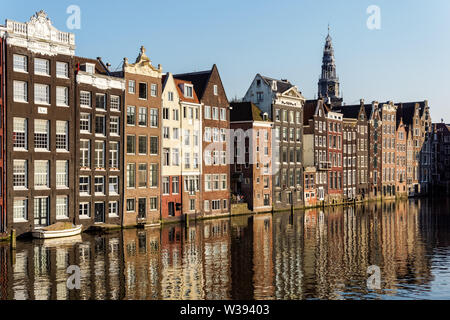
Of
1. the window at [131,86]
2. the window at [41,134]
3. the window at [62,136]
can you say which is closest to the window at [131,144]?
the window at [131,86]

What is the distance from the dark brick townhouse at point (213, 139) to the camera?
88375 mm

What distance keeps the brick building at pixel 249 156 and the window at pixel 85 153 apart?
1290 inches

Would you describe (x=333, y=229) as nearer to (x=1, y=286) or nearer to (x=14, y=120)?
(x=14, y=120)

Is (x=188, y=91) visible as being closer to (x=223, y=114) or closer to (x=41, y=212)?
(x=223, y=114)

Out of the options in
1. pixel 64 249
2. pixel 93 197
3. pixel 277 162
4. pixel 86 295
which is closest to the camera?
pixel 86 295

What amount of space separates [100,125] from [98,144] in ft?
7.09

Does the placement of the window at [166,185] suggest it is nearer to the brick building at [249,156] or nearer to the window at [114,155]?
the window at [114,155]

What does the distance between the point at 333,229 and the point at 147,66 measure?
3005cm

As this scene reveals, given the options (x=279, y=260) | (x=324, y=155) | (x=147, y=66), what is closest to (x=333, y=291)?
(x=279, y=260)

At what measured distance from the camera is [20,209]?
61.8 m

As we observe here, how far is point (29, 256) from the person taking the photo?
169 feet

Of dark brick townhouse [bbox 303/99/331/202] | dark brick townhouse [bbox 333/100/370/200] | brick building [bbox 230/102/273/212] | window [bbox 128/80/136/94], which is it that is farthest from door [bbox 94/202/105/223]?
dark brick townhouse [bbox 333/100/370/200]

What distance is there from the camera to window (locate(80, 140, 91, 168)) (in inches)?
2704

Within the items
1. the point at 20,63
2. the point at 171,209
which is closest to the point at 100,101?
the point at 20,63
